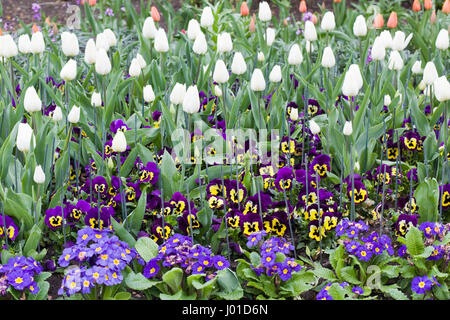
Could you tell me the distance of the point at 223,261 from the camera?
2.20 meters

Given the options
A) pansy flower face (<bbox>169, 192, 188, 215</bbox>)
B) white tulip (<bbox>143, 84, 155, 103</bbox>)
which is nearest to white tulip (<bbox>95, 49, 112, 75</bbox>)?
white tulip (<bbox>143, 84, 155, 103</bbox>)

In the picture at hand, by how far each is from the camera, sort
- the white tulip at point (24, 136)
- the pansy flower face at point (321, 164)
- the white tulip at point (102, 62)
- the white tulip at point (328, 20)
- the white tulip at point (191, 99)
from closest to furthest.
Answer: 1. the white tulip at point (24, 136)
2. the white tulip at point (191, 99)
3. the pansy flower face at point (321, 164)
4. the white tulip at point (102, 62)
5. the white tulip at point (328, 20)

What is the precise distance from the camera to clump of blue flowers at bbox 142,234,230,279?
84.4 inches

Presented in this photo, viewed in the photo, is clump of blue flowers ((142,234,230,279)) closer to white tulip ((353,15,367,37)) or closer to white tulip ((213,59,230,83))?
white tulip ((213,59,230,83))

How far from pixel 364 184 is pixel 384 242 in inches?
22.9

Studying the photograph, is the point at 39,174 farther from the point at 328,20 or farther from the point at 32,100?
the point at 328,20

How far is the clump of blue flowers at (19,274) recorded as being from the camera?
206cm

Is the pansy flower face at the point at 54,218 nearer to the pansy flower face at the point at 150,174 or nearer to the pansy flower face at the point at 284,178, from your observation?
the pansy flower face at the point at 150,174

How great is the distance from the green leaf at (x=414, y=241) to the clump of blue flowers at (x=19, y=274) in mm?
1286

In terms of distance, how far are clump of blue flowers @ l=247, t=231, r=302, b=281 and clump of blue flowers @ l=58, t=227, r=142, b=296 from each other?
0.42 meters

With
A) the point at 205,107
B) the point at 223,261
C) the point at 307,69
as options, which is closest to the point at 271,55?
the point at 307,69

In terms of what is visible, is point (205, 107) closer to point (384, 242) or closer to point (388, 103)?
point (388, 103)

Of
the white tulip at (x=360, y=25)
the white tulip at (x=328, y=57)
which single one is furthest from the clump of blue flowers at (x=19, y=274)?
the white tulip at (x=360, y=25)

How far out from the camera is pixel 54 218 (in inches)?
94.3
